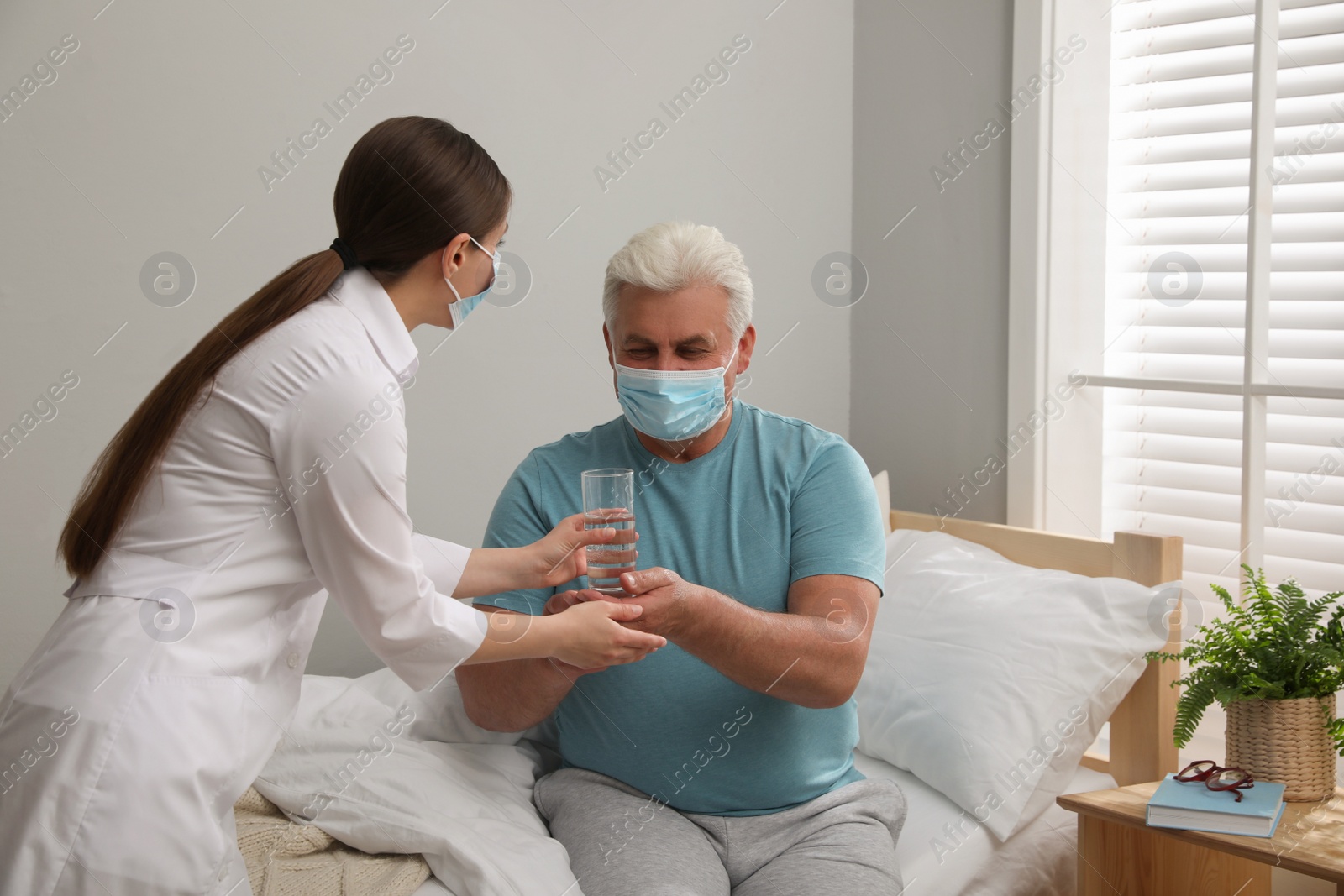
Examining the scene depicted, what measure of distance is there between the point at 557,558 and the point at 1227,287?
1634mm

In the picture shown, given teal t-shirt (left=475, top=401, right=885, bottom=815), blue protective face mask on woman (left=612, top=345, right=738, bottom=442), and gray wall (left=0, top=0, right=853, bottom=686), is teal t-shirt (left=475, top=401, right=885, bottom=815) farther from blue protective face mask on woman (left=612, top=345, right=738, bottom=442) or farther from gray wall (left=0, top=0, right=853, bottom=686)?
gray wall (left=0, top=0, right=853, bottom=686)

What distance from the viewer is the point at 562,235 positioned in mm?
2574

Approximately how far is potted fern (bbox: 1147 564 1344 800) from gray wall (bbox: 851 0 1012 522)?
0.94m

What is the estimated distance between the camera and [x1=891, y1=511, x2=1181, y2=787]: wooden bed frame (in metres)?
2.11

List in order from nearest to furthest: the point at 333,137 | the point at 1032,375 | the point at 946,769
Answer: the point at 946,769, the point at 333,137, the point at 1032,375

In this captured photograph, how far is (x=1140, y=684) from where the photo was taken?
2.14m

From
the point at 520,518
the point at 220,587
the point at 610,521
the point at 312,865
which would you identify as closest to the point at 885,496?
the point at 520,518

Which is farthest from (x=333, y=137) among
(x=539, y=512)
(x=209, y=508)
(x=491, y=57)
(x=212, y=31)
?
(x=209, y=508)

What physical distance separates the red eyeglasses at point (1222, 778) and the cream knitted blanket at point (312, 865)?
1.31 metres

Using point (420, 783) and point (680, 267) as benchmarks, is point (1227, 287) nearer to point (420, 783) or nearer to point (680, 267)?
point (680, 267)

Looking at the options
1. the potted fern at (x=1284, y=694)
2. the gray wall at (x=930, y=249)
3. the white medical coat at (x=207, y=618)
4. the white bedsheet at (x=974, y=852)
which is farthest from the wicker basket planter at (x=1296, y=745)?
the white medical coat at (x=207, y=618)

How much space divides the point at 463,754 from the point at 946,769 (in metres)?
0.91

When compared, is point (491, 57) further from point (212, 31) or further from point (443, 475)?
point (443, 475)

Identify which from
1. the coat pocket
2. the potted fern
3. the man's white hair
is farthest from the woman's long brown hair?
the potted fern
